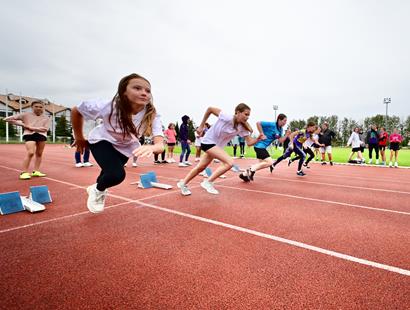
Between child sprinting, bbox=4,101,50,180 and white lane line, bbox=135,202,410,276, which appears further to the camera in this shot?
child sprinting, bbox=4,101,50,180

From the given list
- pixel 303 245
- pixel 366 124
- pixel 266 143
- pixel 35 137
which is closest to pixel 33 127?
pixel 35 137

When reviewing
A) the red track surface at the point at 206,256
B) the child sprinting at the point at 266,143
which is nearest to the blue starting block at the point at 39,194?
the red track surface at the point at 206,256

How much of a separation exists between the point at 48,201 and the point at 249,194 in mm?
3954

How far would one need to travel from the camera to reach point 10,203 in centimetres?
363

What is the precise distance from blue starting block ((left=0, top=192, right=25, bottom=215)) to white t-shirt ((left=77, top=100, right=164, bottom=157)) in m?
1.79

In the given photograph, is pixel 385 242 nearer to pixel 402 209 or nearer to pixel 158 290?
pixel 402 209

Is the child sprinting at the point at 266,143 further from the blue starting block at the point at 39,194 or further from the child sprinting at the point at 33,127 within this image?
the child sprinting at the point at 33,127

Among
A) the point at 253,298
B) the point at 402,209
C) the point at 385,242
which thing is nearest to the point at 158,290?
the point at 253,298

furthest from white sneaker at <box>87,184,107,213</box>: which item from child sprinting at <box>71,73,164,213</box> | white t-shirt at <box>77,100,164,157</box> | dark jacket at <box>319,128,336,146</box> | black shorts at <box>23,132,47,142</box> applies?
dark jacket at <box>319,128,336,146</box>

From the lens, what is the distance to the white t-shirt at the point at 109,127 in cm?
278

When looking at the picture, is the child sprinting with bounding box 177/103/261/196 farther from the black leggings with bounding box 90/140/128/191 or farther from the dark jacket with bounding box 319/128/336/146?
the dark jacket with bounding box 319/128/336/146

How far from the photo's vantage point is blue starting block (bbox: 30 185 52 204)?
4.08m

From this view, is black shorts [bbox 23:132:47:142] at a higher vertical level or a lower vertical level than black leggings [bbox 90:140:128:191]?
higher

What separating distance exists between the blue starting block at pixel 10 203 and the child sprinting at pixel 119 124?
1467 mm
